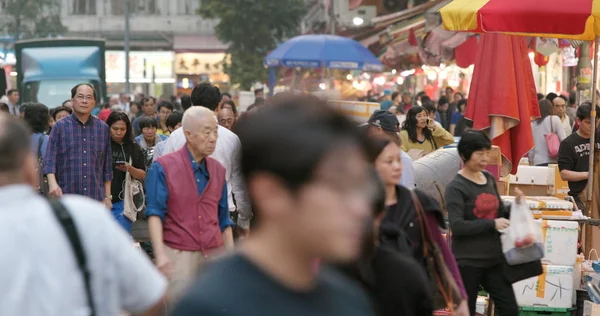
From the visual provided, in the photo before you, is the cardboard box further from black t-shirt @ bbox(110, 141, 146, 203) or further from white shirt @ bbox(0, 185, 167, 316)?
white shirt @ bbox(0, 185, 167, 316)

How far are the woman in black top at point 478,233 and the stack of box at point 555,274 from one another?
79.4 inches

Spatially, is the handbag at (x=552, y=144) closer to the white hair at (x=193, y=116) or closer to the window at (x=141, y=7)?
the white hair at (x=193, y=116)

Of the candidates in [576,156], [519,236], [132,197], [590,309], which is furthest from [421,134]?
[519,236]

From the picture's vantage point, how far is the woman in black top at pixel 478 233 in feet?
24.0

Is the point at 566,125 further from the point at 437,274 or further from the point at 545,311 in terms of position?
the point at 437,274

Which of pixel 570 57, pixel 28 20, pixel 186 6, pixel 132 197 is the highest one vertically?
pixel 186 6

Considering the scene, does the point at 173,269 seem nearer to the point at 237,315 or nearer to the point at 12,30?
the point at 237,315

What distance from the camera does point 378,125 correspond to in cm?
711

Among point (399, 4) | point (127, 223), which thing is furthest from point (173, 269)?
point (399, 4)

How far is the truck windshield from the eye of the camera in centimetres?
2822

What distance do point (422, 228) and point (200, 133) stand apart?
2.00 meters

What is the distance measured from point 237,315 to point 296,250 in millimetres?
202

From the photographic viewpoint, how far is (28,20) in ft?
180

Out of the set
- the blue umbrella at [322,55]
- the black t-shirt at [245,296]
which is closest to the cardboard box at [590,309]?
the black t-shirt at [245,296]
